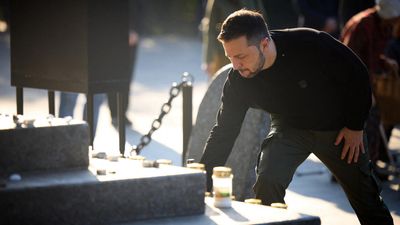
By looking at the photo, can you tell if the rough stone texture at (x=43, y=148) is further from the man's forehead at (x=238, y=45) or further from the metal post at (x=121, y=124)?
the metal post at (x=121, y=124)

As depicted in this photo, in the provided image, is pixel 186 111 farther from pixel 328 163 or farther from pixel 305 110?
pixel 305 110

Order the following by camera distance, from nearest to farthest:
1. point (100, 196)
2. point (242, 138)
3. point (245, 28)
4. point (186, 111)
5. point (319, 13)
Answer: point (100, 196)
point (245, 28)
point (242, 138)
point (186, 111)
point (319, 13)

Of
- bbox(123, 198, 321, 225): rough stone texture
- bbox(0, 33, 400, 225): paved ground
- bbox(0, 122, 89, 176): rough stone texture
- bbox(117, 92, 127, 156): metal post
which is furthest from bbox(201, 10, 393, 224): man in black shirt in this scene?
bbox(117, 92, 127, 156): metal post

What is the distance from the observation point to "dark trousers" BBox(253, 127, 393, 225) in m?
6.49

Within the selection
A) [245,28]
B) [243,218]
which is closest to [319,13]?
[245,28]

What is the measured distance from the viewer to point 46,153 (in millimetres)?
5555

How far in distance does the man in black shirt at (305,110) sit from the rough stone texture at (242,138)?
4.06 feet

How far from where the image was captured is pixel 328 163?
260 inches

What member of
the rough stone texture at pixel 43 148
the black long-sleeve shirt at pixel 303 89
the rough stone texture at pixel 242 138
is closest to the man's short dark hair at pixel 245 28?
the black long-sleeve shirt at pixel 303 89

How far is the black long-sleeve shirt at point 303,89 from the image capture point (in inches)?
250

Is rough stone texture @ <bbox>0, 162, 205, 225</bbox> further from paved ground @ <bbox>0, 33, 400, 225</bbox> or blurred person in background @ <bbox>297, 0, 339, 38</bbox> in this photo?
blurred person in background @ <bbox>297, 0, 339, 38</bbox>

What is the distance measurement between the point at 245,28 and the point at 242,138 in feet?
6.74

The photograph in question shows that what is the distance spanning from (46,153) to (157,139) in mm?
6632

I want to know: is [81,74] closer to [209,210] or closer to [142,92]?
→ [209,210]
